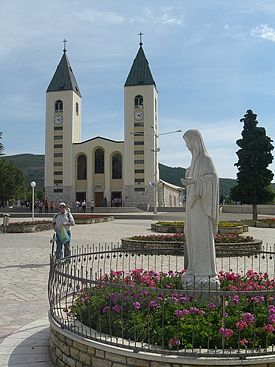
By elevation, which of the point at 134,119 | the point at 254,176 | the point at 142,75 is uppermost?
the point at 142,75

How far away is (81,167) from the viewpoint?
67312 millimetres

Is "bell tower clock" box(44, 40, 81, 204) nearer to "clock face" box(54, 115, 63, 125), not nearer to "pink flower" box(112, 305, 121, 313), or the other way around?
"clock face" box(54, 115, 63, 125)

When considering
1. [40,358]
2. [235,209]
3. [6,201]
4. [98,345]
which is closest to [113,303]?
[98,345]

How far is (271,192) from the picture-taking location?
3466cm

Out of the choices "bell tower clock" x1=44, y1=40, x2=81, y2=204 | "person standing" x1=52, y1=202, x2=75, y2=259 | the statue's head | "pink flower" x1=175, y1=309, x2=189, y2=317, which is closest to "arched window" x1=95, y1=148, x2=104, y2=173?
"bell tower clock" x1=44, y1=40, x2=81, y2=204

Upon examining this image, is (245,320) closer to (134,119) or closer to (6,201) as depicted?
(134,119)

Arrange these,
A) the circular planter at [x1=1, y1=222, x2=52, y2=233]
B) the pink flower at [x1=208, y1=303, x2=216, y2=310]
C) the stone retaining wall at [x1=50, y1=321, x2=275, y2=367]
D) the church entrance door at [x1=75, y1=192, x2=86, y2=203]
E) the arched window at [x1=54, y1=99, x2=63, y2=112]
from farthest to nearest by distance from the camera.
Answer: the arched window at [x1=54, y1=99, x2=63, y2=112] < the church entrance door at [x1=75, y1=192, x2=86, y2=203] < the circular planter at [x1=1, y1=222, x2=52, y2=233] < the pink flower at [x1=208, y1=303, x2=216, y2=310] < the stone retaining wall at [x1=50, y1=321, x2=275, y2=367]

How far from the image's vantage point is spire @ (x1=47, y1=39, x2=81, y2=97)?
6694 cm

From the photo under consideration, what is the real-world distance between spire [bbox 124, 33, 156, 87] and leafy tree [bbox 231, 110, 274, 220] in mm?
31880

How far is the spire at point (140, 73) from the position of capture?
64.5m

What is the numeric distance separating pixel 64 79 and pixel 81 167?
13.9 m

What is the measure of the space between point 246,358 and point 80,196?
205 feet

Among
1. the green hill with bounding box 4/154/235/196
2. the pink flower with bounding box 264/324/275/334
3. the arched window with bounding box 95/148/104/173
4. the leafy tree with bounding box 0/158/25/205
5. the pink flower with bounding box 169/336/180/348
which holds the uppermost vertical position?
the green hill with bounding box 4/154/235/196

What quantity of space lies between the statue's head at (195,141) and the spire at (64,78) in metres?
62.3
